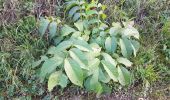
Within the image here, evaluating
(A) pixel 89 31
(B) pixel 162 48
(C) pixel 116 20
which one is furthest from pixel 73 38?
(B) pixel 162 48

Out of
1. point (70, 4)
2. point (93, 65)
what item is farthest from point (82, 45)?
point (70, 4)

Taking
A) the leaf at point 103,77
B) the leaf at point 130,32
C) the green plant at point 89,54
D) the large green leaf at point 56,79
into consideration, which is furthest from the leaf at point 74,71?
the leaf at point 130,32

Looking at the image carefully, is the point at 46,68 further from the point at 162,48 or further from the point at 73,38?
the point at 162,48

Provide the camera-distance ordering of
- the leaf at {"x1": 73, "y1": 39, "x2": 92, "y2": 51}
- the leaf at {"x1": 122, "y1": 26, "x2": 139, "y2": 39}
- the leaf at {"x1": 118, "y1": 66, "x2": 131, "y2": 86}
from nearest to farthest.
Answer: the leaf at {"x1": 73, "y1": 39, "x2": 92, "y2": 51}
the leaf at {"x1": 118, "y1": 66, "x2": 131, "y2": 86}
the leaf at {"x1": 122, "y1": 26, "x2": 139, "y2": 39}

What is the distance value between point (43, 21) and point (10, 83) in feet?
2.28

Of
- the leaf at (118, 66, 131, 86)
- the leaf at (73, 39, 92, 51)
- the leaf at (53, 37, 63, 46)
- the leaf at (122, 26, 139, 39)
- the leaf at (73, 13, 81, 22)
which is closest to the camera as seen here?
the leaf at (73, 39, 92, 51)

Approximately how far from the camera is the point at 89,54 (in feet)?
9.30

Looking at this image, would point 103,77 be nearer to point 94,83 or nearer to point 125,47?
point 94,83

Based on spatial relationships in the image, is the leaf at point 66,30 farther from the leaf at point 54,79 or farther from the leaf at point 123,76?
the leaf at point 123,76

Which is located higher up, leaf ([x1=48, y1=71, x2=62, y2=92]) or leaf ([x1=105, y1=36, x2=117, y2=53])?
leaf ([x1=105, y1=36, x2=117, y2=53])

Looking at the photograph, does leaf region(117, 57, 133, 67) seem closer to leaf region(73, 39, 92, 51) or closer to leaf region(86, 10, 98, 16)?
leaf region(73, 39, 92, 51)

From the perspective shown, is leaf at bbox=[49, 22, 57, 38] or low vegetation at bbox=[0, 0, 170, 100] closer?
low vegetation at bbox=[0, 0, 170, 100]

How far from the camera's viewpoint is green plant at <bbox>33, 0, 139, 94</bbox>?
266 cm

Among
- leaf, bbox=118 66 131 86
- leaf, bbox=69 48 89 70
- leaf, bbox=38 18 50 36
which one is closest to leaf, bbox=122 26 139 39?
leaf, bbox=118 66 131 86
